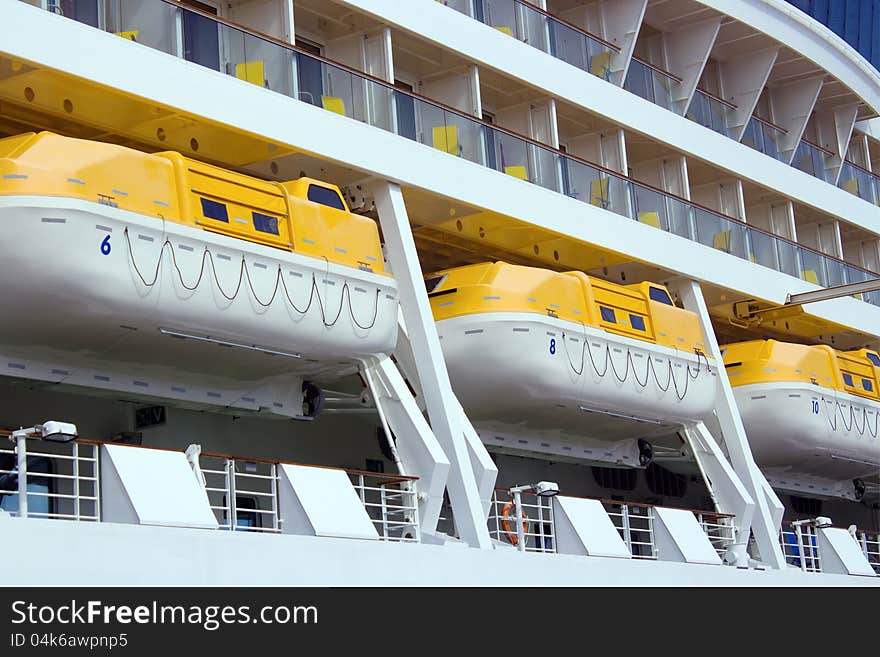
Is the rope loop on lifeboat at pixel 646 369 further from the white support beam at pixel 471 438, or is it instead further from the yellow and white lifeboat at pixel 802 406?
the yellow and white lifeboat at pixel 802 406

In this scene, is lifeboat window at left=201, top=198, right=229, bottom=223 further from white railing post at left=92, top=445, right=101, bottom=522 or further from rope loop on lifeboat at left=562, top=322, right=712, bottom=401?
rope loop on lifeboat at left=562, top=322, right=712, bottom=401

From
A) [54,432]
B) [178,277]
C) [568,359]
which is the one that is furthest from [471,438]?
[54,432]

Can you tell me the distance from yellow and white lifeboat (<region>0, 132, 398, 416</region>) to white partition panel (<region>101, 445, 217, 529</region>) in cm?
154

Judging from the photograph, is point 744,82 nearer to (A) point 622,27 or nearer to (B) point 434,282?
(A) point 622,27

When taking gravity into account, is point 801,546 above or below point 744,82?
below

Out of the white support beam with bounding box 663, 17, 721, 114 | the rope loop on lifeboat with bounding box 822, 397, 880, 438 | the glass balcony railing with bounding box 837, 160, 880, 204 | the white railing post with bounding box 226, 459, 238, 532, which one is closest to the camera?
the white railing post with bounding box 226, 459, 238, 532

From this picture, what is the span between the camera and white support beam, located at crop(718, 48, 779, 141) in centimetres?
2203

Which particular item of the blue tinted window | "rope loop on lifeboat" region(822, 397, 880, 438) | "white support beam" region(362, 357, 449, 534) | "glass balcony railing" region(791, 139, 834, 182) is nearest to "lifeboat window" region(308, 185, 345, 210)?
"white support beam" region(362, 357, 449, 534)

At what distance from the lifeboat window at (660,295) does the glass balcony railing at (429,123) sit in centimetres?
108

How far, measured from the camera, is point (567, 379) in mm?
15297

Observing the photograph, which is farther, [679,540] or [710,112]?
[710,112]

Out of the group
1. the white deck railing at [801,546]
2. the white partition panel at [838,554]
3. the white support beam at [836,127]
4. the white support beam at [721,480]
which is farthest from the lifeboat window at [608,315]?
the white support beam at [836,127]

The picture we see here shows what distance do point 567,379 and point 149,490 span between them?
21.1 ft

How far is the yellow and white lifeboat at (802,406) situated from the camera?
19875 millimetres
